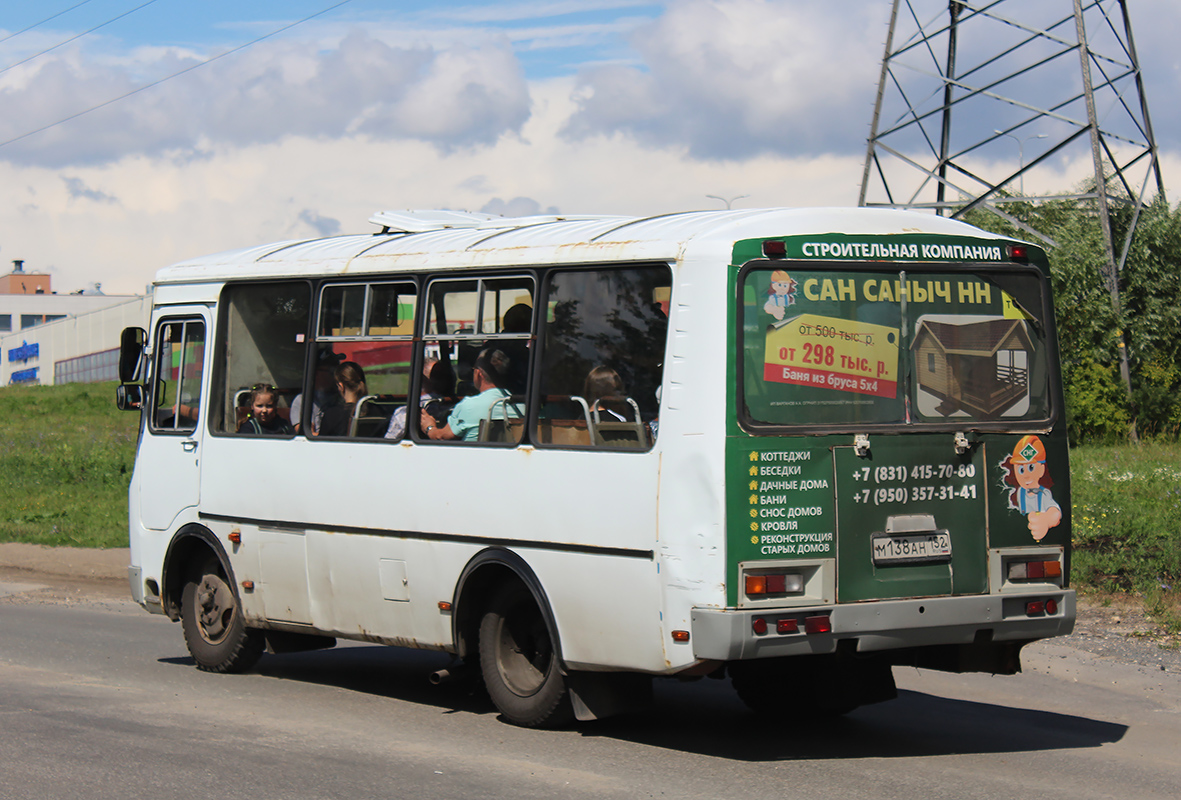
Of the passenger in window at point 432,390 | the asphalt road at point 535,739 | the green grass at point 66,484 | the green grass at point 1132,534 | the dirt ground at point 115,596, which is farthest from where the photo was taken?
the green grass at point 66,484

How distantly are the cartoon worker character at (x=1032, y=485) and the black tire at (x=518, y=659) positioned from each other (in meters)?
2.55

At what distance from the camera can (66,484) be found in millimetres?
26703

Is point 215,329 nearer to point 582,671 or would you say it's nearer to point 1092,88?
point 582,671

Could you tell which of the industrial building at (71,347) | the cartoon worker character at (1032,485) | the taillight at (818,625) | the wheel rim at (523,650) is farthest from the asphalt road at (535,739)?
the industrial building at (71,347)

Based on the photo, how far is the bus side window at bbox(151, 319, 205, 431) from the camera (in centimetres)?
1027

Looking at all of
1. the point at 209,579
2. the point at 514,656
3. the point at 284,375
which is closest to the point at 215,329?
the point at 284,375

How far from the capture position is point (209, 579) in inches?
400

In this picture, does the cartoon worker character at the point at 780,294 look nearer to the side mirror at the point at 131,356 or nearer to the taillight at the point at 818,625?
the taillight at the point at 818,625

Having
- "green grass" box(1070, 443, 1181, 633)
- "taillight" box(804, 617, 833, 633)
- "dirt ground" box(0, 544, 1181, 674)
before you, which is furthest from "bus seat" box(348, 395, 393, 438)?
"green grass" box(1070, 443, 1181, 633)

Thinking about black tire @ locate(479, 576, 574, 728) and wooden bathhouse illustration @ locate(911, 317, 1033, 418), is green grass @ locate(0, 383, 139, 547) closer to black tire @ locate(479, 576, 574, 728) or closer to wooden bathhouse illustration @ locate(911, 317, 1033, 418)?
black tire @ locate(479, 576, 574, 728)

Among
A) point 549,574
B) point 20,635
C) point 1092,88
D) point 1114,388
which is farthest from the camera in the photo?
point 1114,388

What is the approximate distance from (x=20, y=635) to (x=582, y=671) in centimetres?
636

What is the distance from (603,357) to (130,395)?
463cm

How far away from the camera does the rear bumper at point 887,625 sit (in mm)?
6711
